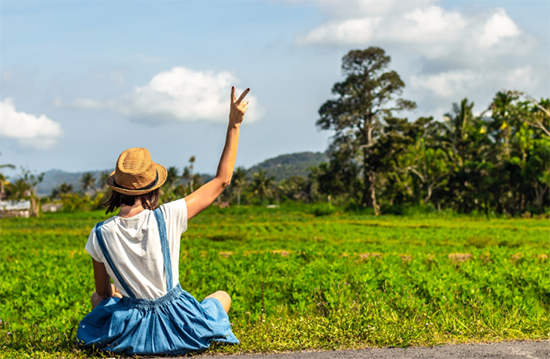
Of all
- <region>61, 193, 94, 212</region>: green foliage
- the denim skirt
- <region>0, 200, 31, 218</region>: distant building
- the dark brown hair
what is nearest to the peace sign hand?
the dark brown hair

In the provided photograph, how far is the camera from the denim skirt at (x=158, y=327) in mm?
2984

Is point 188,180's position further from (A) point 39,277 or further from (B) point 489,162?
(A) point 39,277

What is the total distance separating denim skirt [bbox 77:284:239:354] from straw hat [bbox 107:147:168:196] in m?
0.68

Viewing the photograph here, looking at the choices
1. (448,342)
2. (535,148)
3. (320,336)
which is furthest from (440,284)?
(535,148)

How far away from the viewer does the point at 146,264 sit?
2893 mm

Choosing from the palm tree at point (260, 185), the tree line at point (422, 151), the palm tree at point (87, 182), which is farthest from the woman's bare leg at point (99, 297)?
the palm tree at point (87, 182)

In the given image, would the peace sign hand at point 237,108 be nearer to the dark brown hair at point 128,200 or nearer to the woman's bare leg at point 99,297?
the dark brown hair at point 128,200

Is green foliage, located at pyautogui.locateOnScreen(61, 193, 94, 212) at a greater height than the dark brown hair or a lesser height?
lesser

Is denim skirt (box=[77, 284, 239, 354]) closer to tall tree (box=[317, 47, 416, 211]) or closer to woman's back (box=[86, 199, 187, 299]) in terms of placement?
woman's back (box=[86, 199, 187, 299])

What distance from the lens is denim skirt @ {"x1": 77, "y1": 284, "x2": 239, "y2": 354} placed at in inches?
117

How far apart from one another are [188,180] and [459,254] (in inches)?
2688

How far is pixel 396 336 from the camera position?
134 inches

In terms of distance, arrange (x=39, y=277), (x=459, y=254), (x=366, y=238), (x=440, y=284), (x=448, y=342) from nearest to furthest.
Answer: (x=448, y=342), (x=440, y=284), (x=39, y=277), (x=459, y=254), (x=366, y=238)

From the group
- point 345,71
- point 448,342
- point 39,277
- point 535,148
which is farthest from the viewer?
point 345,71
